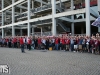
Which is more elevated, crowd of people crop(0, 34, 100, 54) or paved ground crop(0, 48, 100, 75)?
crowd of people crop(0, 34, 100, 54)

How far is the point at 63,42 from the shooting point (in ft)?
57.3

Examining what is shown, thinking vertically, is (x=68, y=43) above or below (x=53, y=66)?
above

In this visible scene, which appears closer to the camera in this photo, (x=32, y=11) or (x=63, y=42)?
(x=63, y=42)

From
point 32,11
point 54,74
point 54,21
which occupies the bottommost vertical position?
point 54,74

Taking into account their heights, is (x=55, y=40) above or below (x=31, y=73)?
above

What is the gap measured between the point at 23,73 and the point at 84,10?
17.4 metres

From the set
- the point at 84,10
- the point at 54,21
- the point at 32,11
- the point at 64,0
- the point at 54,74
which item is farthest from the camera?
the point at 32,11

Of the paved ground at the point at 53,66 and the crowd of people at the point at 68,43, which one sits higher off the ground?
the crowd of people at the point at 68,43

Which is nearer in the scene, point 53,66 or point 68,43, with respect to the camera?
point 53,66

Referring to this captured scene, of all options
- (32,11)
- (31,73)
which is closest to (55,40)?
(31,73)

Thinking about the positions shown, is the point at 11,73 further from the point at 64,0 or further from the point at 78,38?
the point at 64,0

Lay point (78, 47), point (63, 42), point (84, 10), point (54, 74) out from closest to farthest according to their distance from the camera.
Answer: point (54, 74)
point (78, 47)
point (63, 42)
point (84, 10)

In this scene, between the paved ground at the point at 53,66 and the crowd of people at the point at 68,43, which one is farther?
the crowd of people at the point at 68,43

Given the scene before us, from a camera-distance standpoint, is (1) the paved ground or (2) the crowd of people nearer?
(1) the paved ground
